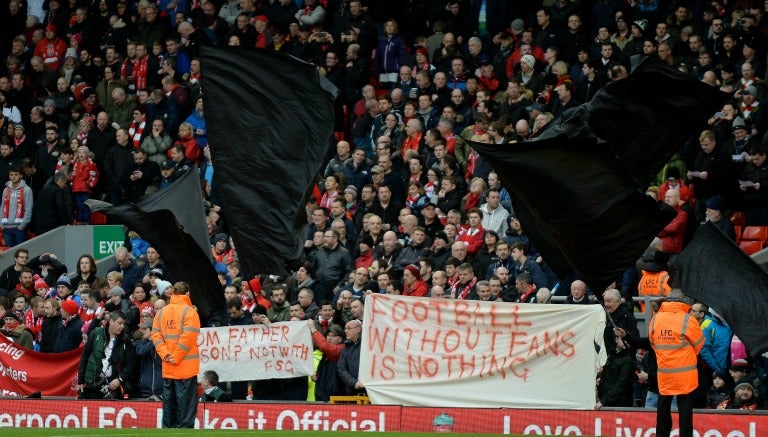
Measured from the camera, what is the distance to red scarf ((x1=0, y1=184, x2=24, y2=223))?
28016 millimetres

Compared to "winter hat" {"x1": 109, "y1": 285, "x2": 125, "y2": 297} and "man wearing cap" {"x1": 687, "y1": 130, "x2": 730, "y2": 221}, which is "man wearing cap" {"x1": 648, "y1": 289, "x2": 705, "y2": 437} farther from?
"winter hat" {"x1": 109, "y1": 285, "x2": 125, "y2": 297}

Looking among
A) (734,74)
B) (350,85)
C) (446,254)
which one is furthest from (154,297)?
(734,74)

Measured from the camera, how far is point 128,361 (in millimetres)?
20047

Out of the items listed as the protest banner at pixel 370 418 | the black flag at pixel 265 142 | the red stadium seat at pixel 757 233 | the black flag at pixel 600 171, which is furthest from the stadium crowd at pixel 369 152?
the black flag at pixel 265 142

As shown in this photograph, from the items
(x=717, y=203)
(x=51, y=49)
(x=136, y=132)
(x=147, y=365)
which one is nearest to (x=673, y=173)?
(x=717, y=203)

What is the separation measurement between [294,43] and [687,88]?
14.5 metres

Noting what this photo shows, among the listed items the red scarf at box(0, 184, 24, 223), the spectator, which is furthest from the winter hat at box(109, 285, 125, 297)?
the red scarf at box(0, 184, 24, 223)

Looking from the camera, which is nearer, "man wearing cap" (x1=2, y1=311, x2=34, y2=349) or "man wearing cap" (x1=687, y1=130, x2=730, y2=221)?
"man wearing cap" (x1=687, y1=130, x2=730, y2=221)

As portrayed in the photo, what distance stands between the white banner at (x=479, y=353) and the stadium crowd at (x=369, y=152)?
285 mm

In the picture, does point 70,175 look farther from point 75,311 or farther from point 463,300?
point 463,300

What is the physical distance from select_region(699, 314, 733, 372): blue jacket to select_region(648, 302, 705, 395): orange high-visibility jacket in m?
2.00

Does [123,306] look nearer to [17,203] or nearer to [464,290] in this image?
[464,290]

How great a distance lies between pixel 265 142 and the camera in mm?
16844

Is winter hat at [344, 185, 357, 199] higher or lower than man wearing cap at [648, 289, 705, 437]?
higher
